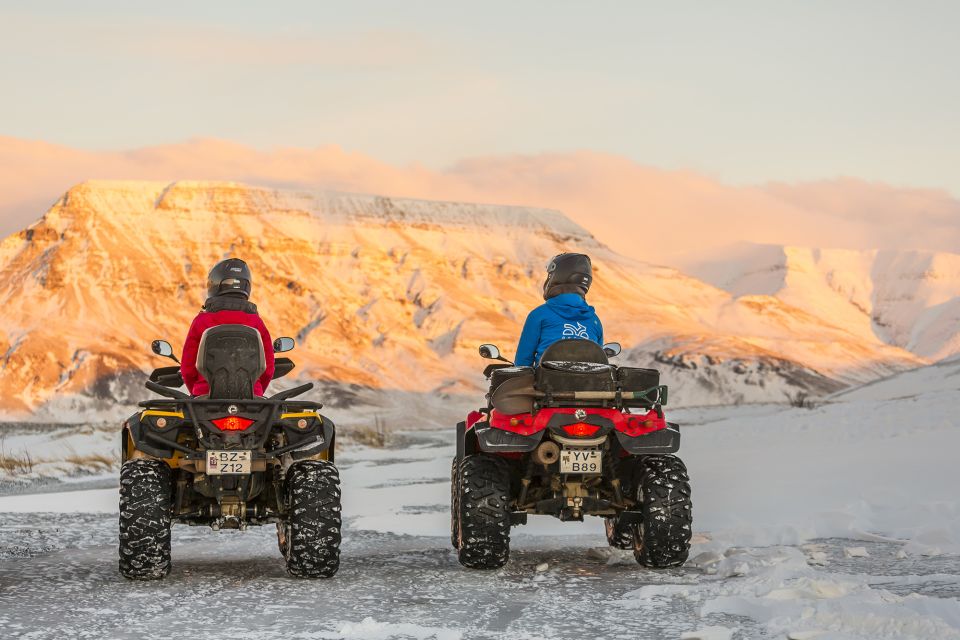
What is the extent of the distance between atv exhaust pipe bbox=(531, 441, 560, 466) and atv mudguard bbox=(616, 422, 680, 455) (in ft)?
1.55

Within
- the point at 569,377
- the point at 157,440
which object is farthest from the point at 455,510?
the point at 157,440

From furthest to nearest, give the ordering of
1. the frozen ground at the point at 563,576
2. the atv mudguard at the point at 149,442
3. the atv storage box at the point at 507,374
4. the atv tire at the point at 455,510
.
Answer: the atv tire at the point at 455,510, the atv storage box at the point at 507,374, the atv mudguard at the point at 149,442, the frozen ground at the point at 563,576

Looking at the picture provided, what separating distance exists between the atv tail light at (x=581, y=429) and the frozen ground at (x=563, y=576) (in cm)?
103

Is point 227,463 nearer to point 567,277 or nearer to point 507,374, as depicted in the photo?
point 507,374

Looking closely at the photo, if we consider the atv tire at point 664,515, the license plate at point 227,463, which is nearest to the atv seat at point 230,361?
the license plate at point 227,463

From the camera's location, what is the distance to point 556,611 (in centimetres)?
784

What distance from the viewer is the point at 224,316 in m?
10.0

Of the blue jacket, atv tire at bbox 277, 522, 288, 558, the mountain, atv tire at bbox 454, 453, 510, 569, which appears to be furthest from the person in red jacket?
the mountain

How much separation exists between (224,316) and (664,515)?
363 cm

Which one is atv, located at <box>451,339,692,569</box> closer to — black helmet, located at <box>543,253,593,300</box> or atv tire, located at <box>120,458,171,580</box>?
black helmet, located at <box>543,253,593,300</box>

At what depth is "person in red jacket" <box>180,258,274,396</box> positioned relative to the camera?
9984 millimetres

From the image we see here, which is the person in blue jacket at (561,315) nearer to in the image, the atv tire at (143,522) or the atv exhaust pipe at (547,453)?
the atv exhaust pipe at (547,453)

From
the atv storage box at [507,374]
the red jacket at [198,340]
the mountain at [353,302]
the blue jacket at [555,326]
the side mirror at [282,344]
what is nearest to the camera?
the atv storage box at [507,374]

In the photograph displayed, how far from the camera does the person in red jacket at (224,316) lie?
32.8 ft
